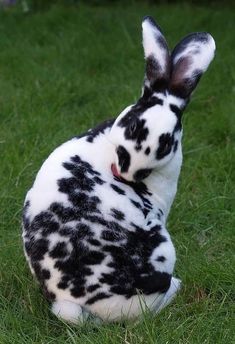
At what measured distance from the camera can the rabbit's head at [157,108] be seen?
259 cm

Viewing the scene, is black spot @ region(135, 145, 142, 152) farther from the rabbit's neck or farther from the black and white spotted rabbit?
the rabbit's neck

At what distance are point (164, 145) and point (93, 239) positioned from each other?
0.38m

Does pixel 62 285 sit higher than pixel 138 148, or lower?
lower

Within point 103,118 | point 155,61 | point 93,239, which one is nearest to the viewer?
point 93,239

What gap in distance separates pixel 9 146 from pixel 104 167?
1.63 meters

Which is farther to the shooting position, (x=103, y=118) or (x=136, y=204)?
(x=103, y=118)

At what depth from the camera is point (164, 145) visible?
2604 millimetres

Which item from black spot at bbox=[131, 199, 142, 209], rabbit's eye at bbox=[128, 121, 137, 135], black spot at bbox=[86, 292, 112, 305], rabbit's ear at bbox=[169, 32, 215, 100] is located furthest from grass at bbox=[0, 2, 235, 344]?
rabbit's ear at bbox=[169, 32, 215, 100]

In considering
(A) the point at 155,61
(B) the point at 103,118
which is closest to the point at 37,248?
(A) the point at 155,61

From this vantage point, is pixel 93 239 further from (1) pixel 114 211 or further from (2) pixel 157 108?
(2) pixel 157 108

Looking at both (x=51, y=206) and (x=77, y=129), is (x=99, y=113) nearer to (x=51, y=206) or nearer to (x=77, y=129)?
(x=77, y=129)

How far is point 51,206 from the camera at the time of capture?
2596 mm

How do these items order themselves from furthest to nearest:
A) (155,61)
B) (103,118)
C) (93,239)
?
(103,118), (155,61), (93,239)

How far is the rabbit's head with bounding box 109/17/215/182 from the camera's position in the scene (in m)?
2.59
